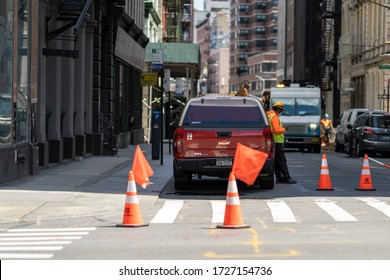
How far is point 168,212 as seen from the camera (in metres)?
16.1

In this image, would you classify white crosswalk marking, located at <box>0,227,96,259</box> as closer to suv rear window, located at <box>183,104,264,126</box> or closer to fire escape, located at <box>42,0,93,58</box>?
suv rear window, located at <box>183,104,264,126</box>

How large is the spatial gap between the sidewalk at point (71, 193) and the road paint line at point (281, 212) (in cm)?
220

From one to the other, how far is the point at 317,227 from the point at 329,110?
80557 millimetres

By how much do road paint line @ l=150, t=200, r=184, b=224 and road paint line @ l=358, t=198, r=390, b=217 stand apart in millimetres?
3193

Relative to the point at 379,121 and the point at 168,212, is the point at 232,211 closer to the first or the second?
the point at 168,212

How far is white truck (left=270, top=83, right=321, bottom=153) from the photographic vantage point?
42938 millimetres

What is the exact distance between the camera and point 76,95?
32406 mm

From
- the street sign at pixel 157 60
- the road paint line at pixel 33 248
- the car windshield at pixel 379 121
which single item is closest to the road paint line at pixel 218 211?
the road paint line at pixel 33 248

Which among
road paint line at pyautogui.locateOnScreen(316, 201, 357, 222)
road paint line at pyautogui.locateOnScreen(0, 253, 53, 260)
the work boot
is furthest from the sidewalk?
road paint line at pyautogui.locateOnScreen(0, 253, 53, 260)

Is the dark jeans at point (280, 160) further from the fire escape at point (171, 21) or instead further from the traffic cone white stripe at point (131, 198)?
the fire escape at point (171, 21)

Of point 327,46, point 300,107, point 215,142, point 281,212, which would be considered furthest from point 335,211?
point 327,46

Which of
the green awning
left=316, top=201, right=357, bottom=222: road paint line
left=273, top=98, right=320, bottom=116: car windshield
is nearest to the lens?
left=316, top=201, right=357, bottom=222: road paint line

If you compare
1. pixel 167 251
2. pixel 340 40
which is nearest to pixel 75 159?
pixel 167 251
